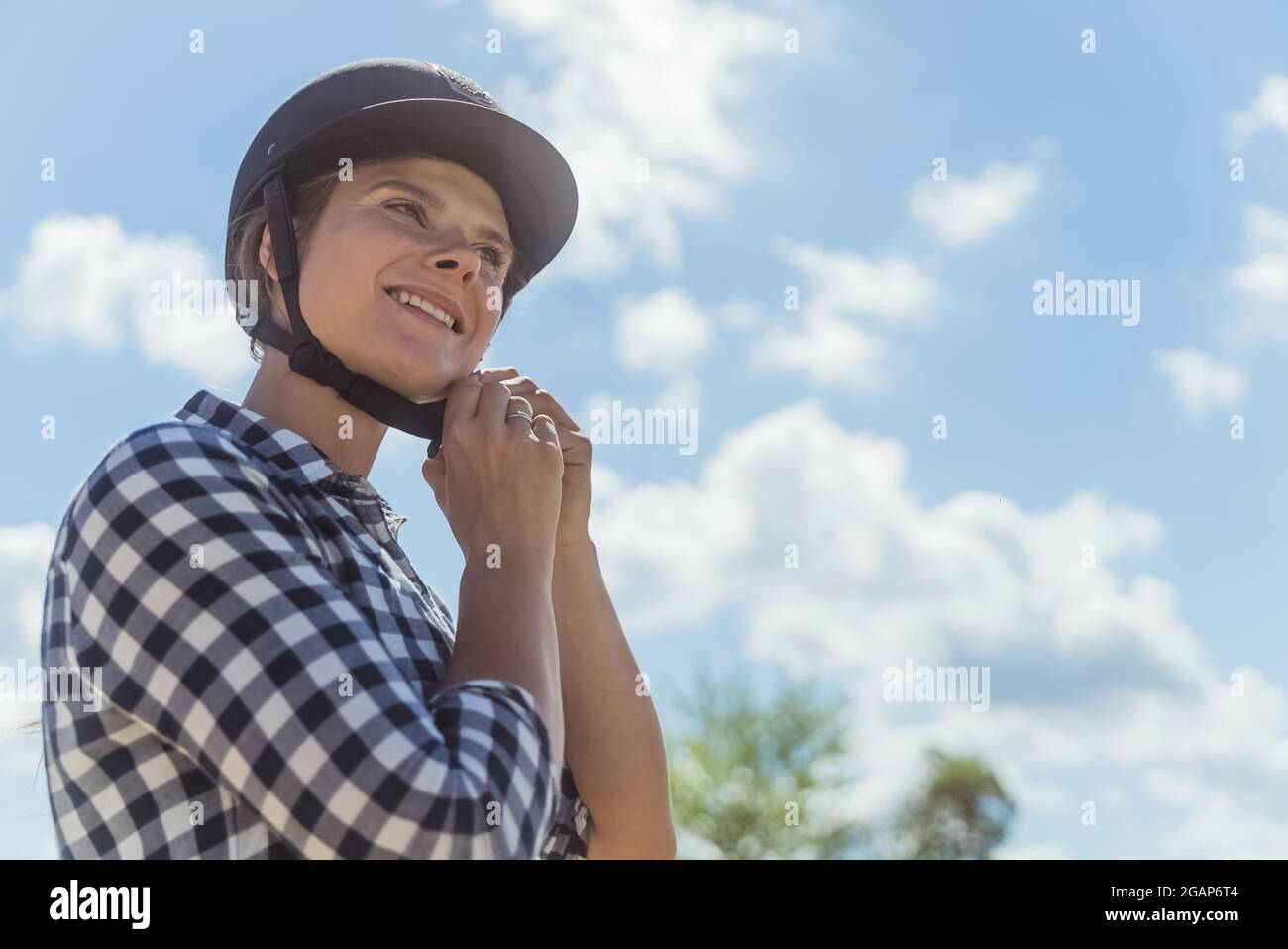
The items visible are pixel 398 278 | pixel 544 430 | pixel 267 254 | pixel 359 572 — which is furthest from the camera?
pixel 267 254

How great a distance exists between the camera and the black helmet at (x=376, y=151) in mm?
2965

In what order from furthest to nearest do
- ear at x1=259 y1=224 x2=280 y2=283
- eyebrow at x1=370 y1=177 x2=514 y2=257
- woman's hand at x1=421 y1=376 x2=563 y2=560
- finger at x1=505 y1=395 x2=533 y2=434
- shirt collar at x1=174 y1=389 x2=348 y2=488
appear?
ear at x1=259 y1=224 x2=280 y2=283 < eyebrow at x1=370 y1=177 x2=514 y2=257 < finger at x1=505 y1=395 x2=533 y2=434 < shirt collar at x1=174 y1=389 x2=348 y2=488 < woman's hand at x1=421 y1=376 x2=563 y2=560

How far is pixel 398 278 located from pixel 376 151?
0.40m

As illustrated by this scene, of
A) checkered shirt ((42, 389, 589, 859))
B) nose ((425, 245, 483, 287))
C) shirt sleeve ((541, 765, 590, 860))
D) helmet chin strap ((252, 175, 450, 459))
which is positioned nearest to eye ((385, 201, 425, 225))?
nose ((425, 245, 483, 287))

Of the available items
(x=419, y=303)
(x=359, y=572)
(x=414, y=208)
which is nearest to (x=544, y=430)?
(x=419, y=303)

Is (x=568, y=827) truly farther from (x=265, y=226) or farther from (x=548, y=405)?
(x=265, y=226)

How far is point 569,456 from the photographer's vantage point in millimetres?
3109

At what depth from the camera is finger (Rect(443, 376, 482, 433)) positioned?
278 cm

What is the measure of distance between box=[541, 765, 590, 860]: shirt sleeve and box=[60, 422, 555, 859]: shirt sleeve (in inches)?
29.0

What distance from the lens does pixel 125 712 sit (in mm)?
2045

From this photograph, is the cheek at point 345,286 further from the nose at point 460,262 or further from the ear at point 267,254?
the ear at point 267,254

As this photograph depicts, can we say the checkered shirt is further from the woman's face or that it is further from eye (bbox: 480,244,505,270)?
eye (bbox: 480,244,505,270)
